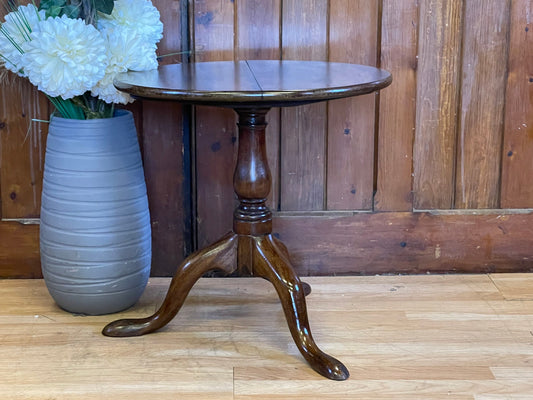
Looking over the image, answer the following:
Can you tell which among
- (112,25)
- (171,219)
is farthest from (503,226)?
(112,25)

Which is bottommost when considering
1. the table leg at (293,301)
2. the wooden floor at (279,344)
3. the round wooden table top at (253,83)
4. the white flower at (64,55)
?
the wooden floor at (279,344)

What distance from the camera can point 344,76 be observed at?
1.58 m

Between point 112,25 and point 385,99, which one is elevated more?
point 112,25

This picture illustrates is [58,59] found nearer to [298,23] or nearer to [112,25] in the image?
[112,25]

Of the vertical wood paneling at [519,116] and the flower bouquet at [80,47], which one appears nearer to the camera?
the flower bouquet at [80,47]

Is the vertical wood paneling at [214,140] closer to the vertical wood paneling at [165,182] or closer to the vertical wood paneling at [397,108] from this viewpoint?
the vertical wood paneling at [165,182]

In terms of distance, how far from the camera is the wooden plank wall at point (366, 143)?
199 cm

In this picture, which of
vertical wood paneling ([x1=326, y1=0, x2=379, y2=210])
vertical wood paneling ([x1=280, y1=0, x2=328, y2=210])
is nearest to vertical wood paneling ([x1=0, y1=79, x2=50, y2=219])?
vertical wood paneling ([x1=280, y1=0, x2=328, y2=210])

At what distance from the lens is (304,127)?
2.05m

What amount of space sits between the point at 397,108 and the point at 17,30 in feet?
3.30

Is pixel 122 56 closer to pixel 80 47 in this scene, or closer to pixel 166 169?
pixel 80 47

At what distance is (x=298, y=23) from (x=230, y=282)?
29.0 inches

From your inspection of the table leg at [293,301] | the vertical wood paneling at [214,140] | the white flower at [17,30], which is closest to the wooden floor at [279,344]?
the table leg at [293,301]

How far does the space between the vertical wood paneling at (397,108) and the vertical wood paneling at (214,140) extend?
0.42 meters
